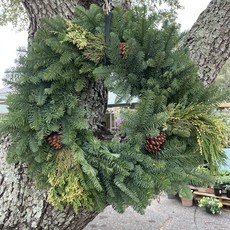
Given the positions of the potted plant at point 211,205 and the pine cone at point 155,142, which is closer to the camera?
the pine cone at point 155,142

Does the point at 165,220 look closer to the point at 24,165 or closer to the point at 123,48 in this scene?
the point at 24,165

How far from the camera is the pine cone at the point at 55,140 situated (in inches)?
28.3

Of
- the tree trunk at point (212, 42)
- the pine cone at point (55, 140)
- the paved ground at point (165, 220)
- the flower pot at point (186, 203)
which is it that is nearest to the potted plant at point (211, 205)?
the paved ground at point (165, 220)

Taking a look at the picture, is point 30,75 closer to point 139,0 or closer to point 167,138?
point 167,138

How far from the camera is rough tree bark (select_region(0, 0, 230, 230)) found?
849 millimetres

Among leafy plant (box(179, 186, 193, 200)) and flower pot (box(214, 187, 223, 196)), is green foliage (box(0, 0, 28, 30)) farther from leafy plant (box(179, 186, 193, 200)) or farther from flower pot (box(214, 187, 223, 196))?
flower pot (box(214, 187, 223, 196))

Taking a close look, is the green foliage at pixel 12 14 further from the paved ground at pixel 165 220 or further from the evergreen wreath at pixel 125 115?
the paved ground at pixel 165 220

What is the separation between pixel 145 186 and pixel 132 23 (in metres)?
0.48

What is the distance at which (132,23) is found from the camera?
75cm

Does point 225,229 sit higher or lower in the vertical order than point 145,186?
lower

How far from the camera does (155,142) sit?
0.71 meters

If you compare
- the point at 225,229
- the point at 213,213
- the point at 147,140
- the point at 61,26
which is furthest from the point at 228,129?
the point at 213,213

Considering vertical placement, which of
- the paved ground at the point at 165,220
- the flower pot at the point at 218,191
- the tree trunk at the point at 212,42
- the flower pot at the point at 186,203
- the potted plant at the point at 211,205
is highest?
the tree trunk at the point at 212,42

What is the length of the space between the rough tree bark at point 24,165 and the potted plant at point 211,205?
2971 mm
